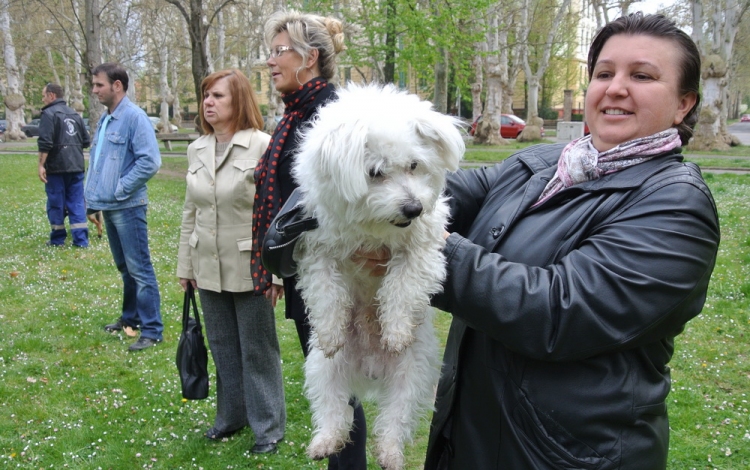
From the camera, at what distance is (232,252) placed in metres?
4.09

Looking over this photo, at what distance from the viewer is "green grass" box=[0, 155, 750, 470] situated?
4.28m

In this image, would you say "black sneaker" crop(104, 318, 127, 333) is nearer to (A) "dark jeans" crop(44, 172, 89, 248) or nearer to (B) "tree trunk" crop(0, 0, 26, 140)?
(A) "dark jeans" crop(44, 172, 89, 248)

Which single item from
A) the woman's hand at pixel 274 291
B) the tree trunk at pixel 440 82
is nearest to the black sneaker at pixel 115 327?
the woman's hand at pixel 274 291

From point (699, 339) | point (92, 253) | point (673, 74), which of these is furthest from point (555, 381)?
point (92, 253)

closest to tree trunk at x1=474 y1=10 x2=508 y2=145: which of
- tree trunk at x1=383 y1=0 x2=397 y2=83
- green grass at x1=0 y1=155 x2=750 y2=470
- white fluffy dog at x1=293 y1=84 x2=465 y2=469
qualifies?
tree trunk at x1=383 y1=0 x2=397 y2=83

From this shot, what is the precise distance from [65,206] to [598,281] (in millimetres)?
10385

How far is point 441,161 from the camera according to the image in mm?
2160

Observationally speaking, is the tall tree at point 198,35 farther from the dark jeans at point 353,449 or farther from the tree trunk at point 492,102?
the tree trunk at point 492,102

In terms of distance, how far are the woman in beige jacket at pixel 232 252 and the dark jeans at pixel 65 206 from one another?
6732 mm

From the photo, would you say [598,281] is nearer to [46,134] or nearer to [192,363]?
[192,363]

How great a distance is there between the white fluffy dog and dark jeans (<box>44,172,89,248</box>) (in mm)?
8948

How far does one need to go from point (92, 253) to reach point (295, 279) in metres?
7.91

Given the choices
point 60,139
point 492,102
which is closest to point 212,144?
point 60,139

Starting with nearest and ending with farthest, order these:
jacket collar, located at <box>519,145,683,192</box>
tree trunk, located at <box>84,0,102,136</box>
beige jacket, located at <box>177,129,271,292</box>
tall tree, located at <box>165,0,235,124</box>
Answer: jacket collar, located at <box>519,145,683,192</box> < beige jacket, located at <box>177,129,271,292</box> < tall tree, located at <box>165,0,235,124</box> < tree trunk, located at <box>84,0,102,136</box>
